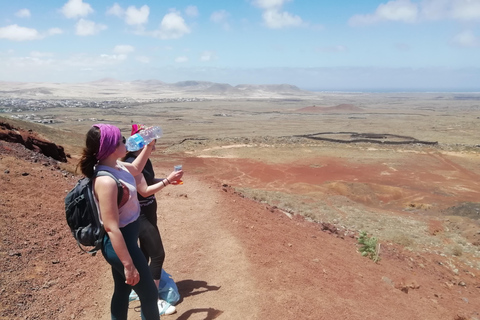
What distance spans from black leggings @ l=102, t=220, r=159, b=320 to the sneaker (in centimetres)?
102

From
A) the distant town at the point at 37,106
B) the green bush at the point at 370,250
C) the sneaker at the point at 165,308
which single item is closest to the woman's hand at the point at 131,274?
the sneaker at the point at 165,308

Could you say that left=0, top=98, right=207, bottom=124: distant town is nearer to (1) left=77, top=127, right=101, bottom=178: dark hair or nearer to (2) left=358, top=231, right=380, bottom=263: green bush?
(2) left=358, top=231, right=380, bottom=263: green bush

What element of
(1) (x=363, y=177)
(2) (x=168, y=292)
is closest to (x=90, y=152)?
(2) (x=168, y=292)

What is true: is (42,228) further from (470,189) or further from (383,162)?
(383,162)

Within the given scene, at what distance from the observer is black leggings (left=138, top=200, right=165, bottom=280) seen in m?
3.82

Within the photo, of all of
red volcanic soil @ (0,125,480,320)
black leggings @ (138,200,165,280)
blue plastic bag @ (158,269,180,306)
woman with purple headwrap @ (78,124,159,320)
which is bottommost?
red volcanic soil @ (0,125,480,320)

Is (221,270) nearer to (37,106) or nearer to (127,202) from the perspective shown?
(127,202)

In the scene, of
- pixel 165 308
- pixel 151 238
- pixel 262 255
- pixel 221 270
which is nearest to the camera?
pixel 151 238

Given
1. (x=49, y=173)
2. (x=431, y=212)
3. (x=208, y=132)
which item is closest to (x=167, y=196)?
(x=49, y=173)

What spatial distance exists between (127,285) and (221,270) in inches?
87.2

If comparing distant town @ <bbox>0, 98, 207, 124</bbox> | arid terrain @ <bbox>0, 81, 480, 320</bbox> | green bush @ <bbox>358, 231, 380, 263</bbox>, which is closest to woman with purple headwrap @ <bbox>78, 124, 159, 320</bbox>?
arid terrain @ <bbox>0, 81, 480, 320</bbox>

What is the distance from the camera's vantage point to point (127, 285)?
2.97 meters

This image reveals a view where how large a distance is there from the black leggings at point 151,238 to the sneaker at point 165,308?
373mm

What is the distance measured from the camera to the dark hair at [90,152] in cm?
265
